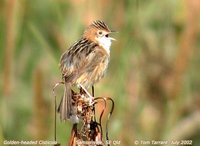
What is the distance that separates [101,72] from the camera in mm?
4672

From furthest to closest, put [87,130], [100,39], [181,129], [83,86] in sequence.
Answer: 1. [181,129]
2. [100,39]
3. [83,86]
4. [87,130]

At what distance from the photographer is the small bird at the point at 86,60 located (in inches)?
172

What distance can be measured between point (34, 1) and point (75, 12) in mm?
595

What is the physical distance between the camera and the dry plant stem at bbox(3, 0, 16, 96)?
4953 mm

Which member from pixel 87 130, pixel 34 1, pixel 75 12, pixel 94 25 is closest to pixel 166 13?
pixel 75 12

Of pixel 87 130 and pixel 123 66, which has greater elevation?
pixel 123 66

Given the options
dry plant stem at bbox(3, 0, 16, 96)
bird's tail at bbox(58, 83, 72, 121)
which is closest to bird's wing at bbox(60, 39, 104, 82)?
bird's tail at bbox(58, 83, 72, 121)

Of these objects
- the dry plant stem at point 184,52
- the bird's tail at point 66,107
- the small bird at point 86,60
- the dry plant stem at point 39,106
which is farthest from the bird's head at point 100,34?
the bird's tail at point 66,107

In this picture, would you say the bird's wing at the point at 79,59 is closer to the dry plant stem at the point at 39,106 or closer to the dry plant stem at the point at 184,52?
the dry plant stem at the point at 39,106

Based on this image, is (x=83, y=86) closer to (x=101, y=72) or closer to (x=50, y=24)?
(x=101, y=72)

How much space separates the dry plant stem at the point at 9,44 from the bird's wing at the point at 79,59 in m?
0.52

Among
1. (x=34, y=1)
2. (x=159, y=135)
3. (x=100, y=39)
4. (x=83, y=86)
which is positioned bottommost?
(x=159, y=135)

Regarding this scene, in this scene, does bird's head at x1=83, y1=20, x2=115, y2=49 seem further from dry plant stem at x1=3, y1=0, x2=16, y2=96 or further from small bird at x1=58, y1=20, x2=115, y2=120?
dry plant stem at x1=3, y1=0, x2=16, y2=96

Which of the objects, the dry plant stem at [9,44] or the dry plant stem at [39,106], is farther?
the dry plant stem at [9,44]
